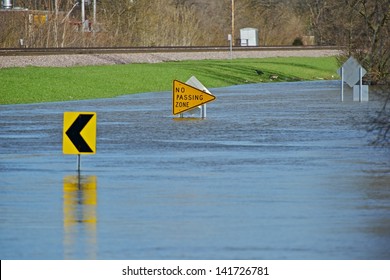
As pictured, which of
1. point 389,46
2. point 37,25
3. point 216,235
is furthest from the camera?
point 37,25

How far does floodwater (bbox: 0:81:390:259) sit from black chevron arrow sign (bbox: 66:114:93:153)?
40 cm

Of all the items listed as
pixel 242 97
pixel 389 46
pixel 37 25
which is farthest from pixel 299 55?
pixel 389 46

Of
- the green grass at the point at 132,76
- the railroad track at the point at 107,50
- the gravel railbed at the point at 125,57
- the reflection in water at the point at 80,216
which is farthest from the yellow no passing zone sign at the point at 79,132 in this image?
the railroad track at the point at 107,50

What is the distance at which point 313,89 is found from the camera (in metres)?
49.8

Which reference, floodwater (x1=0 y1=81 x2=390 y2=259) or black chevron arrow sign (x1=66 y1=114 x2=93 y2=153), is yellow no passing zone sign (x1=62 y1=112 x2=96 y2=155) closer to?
black chevron arrow sign (x1=66 y1=114 x2=93 y2=153)

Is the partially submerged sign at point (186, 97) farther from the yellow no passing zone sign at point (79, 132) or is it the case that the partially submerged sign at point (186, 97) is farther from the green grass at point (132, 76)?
the yellow no passing zone sign at point (79, 132)

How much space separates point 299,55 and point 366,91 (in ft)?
124

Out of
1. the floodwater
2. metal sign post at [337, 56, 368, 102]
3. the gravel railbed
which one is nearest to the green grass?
the gravel railbed

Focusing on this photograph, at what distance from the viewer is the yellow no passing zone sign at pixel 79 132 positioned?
59.4ft

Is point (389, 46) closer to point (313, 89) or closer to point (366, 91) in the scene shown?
point (366, 91)

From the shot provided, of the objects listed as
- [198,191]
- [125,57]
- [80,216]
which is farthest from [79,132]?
[125,57]

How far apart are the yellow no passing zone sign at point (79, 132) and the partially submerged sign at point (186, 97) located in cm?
1197

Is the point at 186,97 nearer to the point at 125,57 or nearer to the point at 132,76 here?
the point at 132,76

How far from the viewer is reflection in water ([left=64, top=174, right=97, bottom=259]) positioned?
11.8 metres
